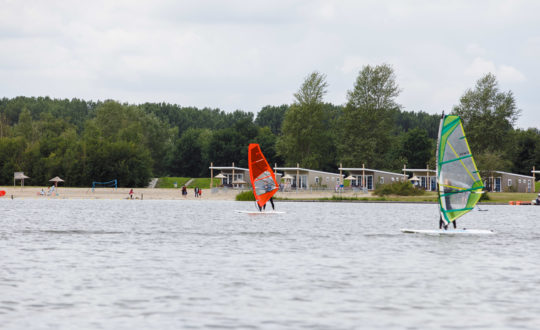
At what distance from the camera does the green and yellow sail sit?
108ft

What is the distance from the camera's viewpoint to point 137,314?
14125 mm

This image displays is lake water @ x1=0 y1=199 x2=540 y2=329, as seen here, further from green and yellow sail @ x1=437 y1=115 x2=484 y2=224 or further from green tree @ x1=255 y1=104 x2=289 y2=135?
green tree @ x1=255 y1=104 x2=289 y2=135

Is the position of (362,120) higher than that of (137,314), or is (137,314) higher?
(362,120)

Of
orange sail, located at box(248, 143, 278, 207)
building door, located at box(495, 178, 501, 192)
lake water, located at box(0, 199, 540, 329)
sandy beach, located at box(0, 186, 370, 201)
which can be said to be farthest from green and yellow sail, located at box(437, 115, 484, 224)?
building door, located at box(495, 178, 501, 192)

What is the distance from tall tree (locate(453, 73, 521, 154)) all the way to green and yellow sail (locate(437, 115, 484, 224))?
77056 mm

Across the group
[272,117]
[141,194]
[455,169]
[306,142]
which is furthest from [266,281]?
[272,117]

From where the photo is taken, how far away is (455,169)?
33188 mm

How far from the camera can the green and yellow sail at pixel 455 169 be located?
32906 mm

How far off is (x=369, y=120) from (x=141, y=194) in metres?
36.6

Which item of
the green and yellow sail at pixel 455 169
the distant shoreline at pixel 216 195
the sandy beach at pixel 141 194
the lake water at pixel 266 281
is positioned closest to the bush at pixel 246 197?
the distant shoreline at pixel 216 195

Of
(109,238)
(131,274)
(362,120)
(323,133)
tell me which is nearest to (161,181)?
(323,133)

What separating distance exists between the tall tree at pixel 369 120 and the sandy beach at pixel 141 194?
11035 mm

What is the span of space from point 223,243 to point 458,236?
41.2 feet

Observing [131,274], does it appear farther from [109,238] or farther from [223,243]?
[109,238]
